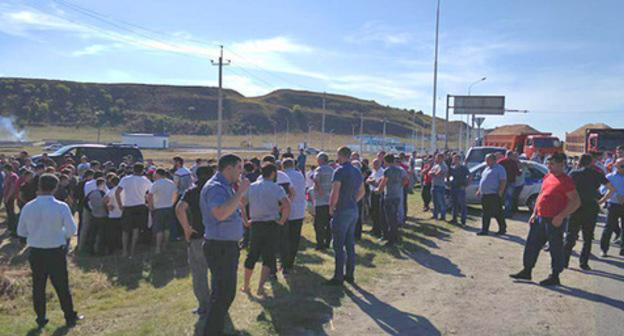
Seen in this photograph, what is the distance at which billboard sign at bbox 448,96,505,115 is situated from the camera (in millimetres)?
44969

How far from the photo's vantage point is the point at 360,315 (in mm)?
5812

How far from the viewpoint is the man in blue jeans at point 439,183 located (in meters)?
12.7

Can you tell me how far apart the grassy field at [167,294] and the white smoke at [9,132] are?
7775 centimetres

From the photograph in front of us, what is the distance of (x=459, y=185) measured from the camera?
12367 millimetres

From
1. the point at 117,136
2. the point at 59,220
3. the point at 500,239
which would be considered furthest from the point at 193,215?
the point at 117,136

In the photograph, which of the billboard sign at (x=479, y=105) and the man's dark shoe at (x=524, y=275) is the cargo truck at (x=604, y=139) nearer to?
the billboard sign at (x=479, y=105)

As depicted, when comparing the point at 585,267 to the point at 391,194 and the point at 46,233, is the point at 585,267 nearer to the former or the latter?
the point at 391,194

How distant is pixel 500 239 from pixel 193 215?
7.52m

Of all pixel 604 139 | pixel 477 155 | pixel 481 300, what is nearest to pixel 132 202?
pixel 481 300

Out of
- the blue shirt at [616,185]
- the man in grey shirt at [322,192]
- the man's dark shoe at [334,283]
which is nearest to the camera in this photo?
the man's dark shoe at [334,283]

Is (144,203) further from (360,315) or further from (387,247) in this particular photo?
(360,315)

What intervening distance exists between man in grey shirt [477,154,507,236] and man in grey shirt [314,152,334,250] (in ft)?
13.0

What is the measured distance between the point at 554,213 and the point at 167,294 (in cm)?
573

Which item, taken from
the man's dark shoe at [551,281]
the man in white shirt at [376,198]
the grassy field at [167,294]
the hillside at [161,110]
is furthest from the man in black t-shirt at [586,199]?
the hillside at [161,110]
